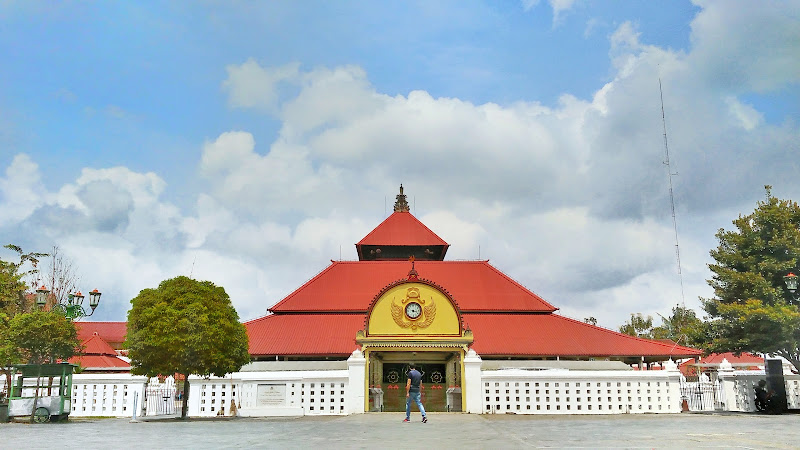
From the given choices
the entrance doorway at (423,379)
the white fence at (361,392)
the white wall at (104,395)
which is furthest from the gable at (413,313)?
the white wall at (104,395)

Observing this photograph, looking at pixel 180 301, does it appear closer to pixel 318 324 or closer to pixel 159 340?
pixel 159 340

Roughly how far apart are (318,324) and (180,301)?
13724 millimetres

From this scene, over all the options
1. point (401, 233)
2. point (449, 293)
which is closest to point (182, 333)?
point (449, 293)

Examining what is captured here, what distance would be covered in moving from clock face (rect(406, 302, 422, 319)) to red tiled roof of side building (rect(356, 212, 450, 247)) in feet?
55.8

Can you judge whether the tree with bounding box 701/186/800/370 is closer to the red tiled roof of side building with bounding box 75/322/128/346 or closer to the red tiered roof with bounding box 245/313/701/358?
the red tiered roof with bounding box 245/313/701/358

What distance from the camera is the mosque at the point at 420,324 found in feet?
86.9

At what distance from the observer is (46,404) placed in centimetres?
1917

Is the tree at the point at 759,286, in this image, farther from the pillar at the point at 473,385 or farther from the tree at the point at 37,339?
the tree at the point at 37,339

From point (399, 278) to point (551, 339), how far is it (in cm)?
1027

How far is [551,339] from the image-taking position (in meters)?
34.9

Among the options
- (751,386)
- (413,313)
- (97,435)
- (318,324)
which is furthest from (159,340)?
(751,386)

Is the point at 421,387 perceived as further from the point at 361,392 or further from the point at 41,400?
the point at 41,400

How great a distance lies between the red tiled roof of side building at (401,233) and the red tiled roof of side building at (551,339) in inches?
329

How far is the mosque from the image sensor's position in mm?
26500
